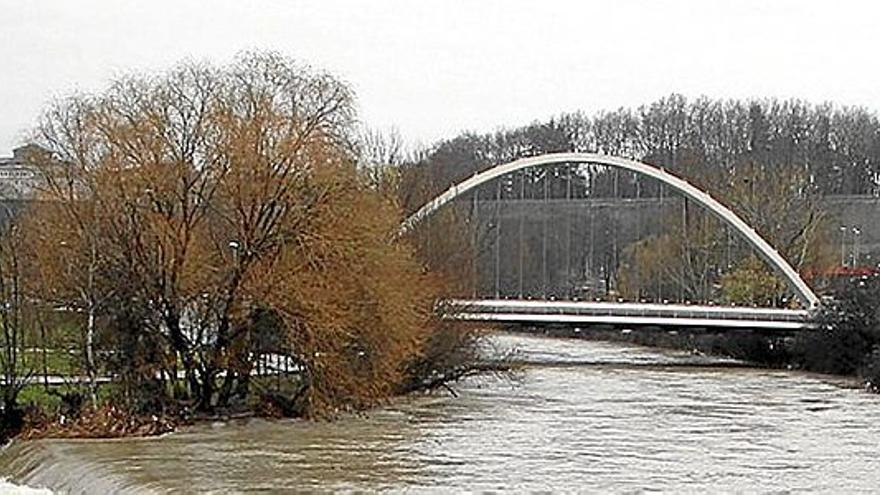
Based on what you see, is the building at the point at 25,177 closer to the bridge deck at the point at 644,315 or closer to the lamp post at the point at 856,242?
the bridge deck at the point at 644,315

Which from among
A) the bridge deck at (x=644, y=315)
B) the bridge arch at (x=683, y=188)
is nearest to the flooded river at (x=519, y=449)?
the bridge deck at (x=644, y=315)

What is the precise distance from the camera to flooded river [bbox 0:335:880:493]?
28.9m

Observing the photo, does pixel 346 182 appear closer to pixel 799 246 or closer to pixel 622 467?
pixel 622 467

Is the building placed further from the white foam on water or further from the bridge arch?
the bridge arch

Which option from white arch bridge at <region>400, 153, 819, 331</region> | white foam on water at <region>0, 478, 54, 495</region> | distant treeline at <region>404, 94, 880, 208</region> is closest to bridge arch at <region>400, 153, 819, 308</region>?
white arch bridge at <region>400, 153, 819, 331</region>

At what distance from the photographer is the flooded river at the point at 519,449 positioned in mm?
28891

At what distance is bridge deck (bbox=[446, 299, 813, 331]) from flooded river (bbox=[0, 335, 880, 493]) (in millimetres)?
14138

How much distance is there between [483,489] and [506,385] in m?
23.6

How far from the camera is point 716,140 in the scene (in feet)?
330

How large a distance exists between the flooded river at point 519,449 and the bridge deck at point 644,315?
1414 cm

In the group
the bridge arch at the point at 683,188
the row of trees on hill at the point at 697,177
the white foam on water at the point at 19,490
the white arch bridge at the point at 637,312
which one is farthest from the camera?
the row of trees on hill at the point at 697,177

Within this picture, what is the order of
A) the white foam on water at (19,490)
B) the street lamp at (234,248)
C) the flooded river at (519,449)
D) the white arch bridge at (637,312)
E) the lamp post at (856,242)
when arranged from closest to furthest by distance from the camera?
1. the white foam on water at (19,490)
2. the flooded river at (519,449)
3. the street lamp at (234,248)
4. the white arch bridge at (637,312)
5. the lamp post at (856,242)

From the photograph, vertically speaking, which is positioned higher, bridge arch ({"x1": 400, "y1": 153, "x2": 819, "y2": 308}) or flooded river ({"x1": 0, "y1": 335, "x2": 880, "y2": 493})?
bridge arch ({"x1": 400, "y1": 153, "x2": 819, "y2": 308})

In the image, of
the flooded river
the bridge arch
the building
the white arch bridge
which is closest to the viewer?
the flooded river
